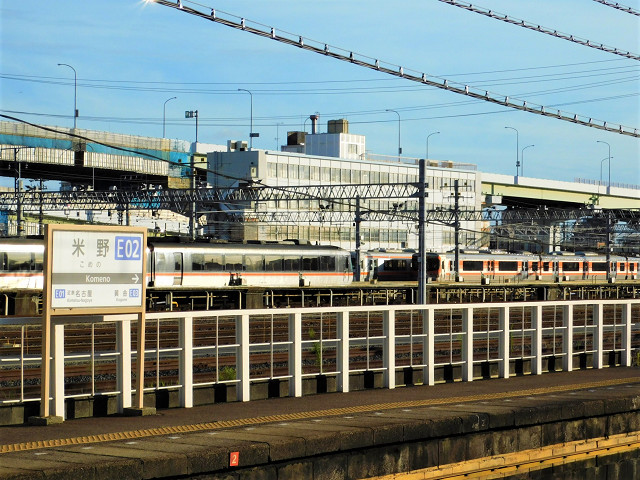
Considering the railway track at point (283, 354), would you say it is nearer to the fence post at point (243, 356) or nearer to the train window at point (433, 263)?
the fence post at point (243, 356)

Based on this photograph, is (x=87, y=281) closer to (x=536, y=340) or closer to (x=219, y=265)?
(x=536, y=340)

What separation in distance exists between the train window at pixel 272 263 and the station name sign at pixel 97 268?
4248 centimetres

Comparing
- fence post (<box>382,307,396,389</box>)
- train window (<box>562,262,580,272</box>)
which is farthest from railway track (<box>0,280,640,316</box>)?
fence post (<box>382,307,396,389</box>)

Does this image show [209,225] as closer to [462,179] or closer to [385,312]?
[462,179]

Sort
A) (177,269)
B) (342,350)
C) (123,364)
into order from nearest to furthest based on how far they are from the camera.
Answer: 1. (123,364)
2. (342,350)
3. (177,269)

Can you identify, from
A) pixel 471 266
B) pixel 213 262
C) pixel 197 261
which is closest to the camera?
pixel 197 261

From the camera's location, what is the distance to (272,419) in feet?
36.7

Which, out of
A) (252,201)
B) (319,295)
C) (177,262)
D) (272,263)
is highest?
(252,201)

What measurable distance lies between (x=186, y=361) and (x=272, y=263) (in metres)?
42.2

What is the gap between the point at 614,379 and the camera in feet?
53.7

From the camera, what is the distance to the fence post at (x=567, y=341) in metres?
17.7

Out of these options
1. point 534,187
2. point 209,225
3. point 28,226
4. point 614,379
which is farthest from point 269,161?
point 614,379

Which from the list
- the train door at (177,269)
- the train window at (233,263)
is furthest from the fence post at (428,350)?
the train window at (233,263)

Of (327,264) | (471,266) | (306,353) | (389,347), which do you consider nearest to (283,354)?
(306,353)
